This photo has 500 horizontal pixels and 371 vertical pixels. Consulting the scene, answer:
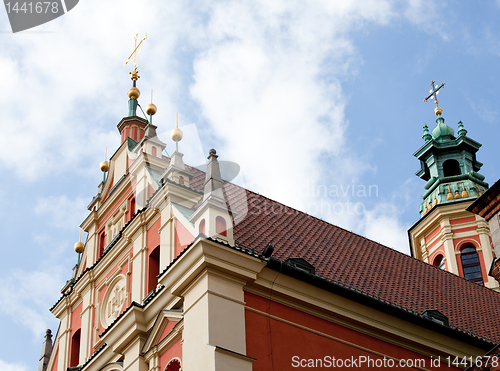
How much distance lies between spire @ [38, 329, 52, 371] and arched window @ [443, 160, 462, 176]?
18863 millimetres

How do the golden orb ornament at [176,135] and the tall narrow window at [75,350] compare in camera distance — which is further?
the golden orb ornament at [176,135]

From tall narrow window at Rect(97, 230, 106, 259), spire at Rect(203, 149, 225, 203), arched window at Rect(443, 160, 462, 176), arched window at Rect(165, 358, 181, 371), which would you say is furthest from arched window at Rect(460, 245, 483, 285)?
arched window at Rect(165, 358, 181, 371)

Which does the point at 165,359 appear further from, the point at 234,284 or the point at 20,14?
the point at 20,14

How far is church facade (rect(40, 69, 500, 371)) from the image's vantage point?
12656 millimetres

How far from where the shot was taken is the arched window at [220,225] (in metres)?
13.3

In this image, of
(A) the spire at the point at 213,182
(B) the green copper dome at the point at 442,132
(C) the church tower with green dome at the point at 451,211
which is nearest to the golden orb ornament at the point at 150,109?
(A) the spire at the point at 213,182

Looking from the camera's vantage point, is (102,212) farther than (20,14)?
Yes

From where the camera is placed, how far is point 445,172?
32.1 m

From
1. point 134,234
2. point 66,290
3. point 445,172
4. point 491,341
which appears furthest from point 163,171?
point 445,172

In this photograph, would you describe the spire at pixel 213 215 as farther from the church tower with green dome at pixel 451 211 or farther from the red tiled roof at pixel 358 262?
the church tower with green dome at pixel 451 211

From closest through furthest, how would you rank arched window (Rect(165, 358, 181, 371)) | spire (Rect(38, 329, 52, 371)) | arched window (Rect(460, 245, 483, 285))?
arched window (Rect(165, 358, 181, 371)), spire (Rect(38, 329, 52, 371)), arched window (Rect(460, 245, 483, 285))

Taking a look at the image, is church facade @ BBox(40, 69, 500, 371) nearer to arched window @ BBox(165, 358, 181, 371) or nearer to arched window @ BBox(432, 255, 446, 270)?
arched window @ BBox(165, 358, 181, 371)

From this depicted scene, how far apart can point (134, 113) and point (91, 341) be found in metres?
7.01

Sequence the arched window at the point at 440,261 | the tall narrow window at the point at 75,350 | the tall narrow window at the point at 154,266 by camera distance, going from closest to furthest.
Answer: the tall narrow window at the point at 154,266
the tall narrow window at the point at 75,350
the arched window at the point at 440,261
